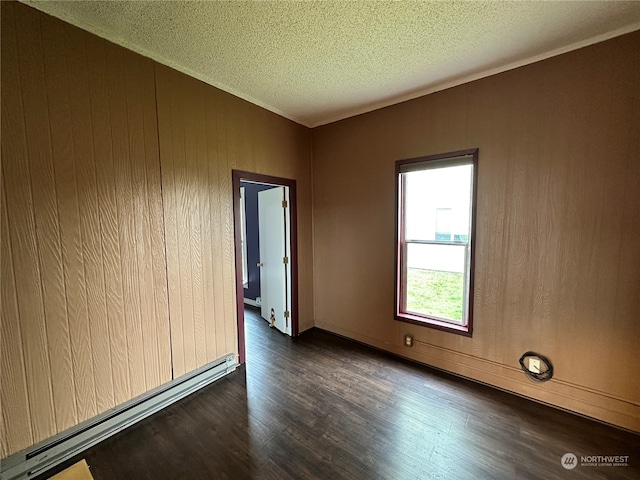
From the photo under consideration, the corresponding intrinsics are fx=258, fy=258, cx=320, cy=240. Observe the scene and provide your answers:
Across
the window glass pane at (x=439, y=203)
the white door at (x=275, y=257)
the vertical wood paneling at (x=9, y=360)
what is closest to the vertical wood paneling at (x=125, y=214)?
the vertical wood paneling at (x=9, y=360)

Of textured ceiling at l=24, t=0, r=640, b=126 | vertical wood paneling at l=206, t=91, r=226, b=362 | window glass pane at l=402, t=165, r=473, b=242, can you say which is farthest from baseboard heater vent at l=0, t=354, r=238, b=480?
textured ceiling at l=24, t=0, r=640, b=126

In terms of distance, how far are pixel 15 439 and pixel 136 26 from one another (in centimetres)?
271

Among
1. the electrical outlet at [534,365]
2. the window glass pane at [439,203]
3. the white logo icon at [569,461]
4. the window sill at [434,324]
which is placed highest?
the window glass pane at [439,203]

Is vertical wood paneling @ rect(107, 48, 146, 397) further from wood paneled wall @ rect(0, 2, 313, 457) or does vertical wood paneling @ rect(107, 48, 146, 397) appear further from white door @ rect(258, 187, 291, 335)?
white door @ rect(258, 187, 291, 335)

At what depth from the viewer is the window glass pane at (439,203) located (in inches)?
98.0

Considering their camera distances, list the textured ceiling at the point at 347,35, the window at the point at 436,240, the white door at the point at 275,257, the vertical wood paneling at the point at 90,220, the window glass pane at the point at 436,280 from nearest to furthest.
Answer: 1. the textured ceiling at the point at 347,35
2. the vertical wood paneling at the point at 90,220
3. the window at the point at 436,240
4. the window glass pane at the point at 436,280
5. the white door at the point at 275,257

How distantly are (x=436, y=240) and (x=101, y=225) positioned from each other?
9.48 ft

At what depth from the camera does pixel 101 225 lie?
1.84m

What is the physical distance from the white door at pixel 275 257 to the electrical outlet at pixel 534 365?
2.55 meters

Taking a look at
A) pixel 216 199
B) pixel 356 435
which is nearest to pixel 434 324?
pixel 356 435

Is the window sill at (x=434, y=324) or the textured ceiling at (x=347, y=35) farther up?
the textured ceiling at (x=347, y=35)

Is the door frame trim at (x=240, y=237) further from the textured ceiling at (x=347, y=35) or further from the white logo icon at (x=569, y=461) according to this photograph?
the white logo icon at (x=569, y=461)

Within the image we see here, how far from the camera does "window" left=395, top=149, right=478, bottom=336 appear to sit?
247 centimetres

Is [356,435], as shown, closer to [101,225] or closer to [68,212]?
[101,225]
